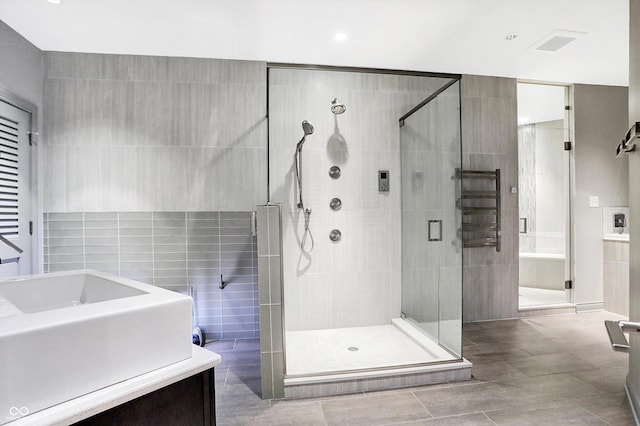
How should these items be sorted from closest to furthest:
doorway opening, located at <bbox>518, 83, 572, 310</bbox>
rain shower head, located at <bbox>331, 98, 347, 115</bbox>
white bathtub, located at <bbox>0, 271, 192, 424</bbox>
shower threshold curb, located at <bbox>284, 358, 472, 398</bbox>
Result: white bathtub, located at <bbox>0, 271, 192, 424</bbox>
shower threshold curb, located at <bbox>284, 358, 472, 398</bbox>
rain shower head, located at <bbox>331, 98, 347, 115</bbox>
doorway opening, located at <bbox>518, 83, 572, 310</bbox>

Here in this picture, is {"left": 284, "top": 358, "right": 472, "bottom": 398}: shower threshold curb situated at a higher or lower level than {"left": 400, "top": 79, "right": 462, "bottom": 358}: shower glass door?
lower

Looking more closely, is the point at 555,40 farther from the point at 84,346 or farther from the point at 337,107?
the point at 84,346

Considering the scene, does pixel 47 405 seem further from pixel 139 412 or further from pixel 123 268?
pixel 123 268

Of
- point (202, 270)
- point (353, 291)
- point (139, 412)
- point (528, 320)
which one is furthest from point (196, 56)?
point (528, 320)

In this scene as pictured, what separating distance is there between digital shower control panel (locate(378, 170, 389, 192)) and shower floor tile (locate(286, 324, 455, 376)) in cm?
122

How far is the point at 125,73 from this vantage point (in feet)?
9.53

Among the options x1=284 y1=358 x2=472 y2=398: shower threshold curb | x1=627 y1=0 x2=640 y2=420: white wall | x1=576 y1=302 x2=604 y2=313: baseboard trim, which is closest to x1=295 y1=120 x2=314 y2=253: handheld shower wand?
x1=284 y1=358 x2=472 y2=398: shower threshold curb

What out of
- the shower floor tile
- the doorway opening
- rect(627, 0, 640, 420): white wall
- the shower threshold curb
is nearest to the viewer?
rect(627, 0, 640, 420): white wall

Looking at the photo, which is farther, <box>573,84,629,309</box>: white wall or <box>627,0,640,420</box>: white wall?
<box>573,84,629,309</box>: white wall

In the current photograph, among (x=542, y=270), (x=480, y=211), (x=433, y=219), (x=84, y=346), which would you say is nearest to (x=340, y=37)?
(x=433, y=219)

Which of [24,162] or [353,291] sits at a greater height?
[24,162]

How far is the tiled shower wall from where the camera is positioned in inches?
113

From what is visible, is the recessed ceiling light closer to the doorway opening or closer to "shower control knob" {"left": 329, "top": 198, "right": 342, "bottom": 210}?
"shower control knob" {"left": 329, "top": 198, "right": 342, "bottom": 210}

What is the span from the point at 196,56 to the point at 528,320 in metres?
4.12
